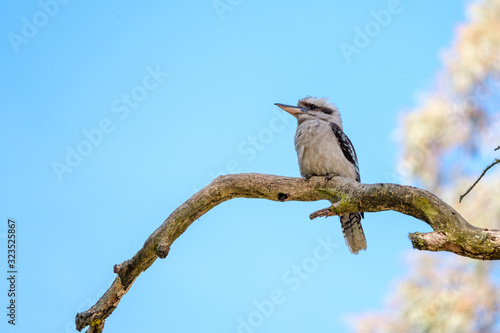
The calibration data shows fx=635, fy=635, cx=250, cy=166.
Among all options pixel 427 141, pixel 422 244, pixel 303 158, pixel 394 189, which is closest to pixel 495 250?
pixel 422 244

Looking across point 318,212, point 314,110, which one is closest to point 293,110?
point 314,110

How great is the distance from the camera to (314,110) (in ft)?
18.6

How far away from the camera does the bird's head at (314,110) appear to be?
559 centimetres

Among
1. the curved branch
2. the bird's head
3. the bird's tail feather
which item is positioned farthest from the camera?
the bird's head

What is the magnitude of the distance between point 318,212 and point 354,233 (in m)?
1.22

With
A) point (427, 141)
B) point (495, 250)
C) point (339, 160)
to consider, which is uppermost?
point (427, 141)

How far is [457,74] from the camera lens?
913 cm

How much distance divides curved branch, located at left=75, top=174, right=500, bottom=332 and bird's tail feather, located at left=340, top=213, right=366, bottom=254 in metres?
0.83

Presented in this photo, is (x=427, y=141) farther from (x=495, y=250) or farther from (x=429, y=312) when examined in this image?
(x=495, y=250)

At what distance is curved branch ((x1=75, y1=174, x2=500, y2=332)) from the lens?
3.28 m

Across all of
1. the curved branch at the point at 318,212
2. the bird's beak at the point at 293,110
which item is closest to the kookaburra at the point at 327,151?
the bird's beak at the point at 293,110

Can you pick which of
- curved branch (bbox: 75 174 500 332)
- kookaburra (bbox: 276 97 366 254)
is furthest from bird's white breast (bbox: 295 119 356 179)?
curved branch (bbox: 75 174 500 332)

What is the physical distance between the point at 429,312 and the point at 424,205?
4841 mm

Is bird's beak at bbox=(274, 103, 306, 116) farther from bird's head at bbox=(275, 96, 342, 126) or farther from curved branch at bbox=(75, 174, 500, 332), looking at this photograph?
curved branch at bbox=(75, 174, 500, 332)
